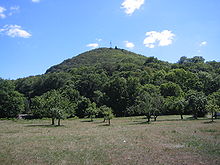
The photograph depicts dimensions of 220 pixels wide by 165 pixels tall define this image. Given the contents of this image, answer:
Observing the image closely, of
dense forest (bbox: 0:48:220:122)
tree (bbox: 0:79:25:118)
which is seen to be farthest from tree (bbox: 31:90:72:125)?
tree (bbox: 0:79:25:118)

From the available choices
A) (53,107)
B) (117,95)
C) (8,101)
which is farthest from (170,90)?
(8,101)

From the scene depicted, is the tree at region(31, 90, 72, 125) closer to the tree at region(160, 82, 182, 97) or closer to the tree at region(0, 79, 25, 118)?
the tree at region(0, 79, 25, 118)

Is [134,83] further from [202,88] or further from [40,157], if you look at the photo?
[40,157]

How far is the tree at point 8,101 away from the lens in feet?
287

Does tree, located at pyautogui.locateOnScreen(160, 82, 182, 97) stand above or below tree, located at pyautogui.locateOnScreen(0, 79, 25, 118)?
above

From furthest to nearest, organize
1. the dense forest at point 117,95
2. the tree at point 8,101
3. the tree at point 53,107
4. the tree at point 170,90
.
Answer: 1. the tree at point 170,90
2. the tree at point 8,101
3. the dense forest at point 117,95
4. the tree at point 53,107

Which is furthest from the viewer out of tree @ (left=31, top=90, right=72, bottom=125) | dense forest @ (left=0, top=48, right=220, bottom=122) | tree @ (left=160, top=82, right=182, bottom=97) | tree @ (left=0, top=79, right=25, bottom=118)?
tree @ (left=160, top=82, right=182, bottom=97)

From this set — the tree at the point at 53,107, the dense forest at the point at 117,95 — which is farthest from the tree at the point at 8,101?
the tree at the point at 53,107

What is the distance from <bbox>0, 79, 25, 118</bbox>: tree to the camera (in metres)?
87.5

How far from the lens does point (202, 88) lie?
10656 cm

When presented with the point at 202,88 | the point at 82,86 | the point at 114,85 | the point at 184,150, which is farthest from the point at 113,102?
the point at 184,150

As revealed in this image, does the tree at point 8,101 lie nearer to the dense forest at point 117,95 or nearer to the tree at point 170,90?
the dense forest at point 117,95

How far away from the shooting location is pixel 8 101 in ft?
287

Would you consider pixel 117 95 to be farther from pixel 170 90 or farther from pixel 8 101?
pixel 8 101
